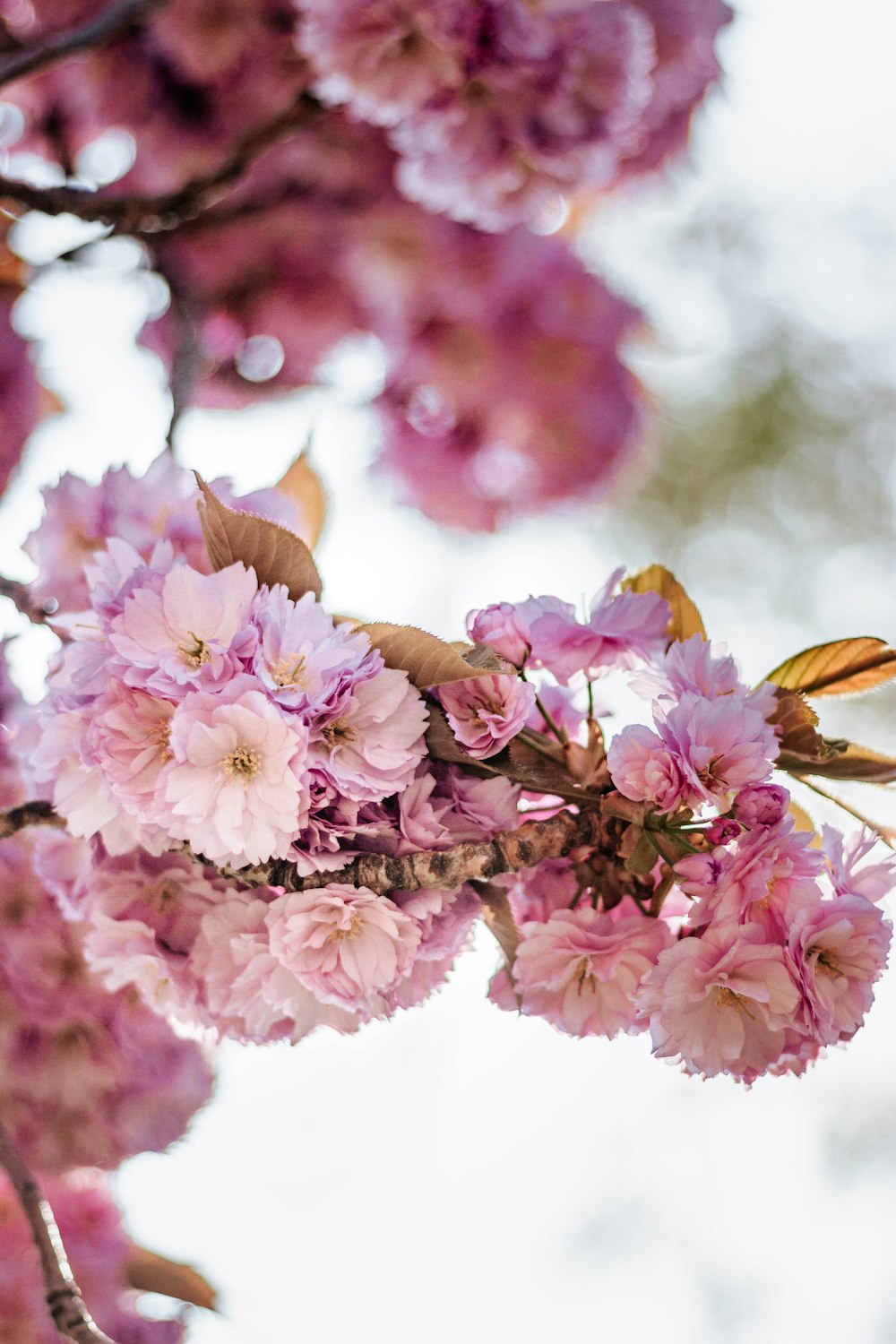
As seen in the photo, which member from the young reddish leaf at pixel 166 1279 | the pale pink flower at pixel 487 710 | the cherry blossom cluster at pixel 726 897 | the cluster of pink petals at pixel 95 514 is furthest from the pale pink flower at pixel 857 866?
the young reddish leaf at pixel 166 1279

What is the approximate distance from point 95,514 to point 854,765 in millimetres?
292

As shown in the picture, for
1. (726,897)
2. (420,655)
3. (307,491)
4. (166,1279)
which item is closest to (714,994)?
(726,897)

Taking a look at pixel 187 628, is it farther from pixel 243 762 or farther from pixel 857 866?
pixel 857 866

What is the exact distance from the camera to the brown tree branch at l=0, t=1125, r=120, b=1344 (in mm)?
405

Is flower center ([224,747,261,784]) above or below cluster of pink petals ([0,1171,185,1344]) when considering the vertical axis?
above

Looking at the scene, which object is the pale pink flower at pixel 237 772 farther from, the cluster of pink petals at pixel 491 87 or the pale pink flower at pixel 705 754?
the cluster of pink petals at pixel 491 87

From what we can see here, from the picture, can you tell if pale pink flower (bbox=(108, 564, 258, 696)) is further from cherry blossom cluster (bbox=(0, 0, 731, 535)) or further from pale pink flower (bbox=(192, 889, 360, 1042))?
cherry blossom cluster (bbox=(0, 0, 731, 535))

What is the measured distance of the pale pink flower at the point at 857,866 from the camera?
0.33m

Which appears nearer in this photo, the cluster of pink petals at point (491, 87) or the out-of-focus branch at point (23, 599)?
the out-of-focus branch at point (23, 599)

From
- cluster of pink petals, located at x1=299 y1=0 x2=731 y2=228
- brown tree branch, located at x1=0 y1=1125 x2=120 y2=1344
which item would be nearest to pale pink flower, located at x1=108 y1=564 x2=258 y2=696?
brown tree branch, located at x1=0 y1=1125 x2=120 y2=1344

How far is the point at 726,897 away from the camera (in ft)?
1.02

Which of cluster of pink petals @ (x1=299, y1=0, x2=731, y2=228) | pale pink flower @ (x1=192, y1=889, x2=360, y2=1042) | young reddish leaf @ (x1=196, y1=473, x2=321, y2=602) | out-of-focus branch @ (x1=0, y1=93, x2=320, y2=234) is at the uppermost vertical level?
cluster of pink petals @ (x1=299, y1=0, x2=731, y2=228)

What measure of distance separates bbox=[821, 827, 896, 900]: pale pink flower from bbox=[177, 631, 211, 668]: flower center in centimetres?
19

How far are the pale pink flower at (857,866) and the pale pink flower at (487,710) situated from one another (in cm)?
10
